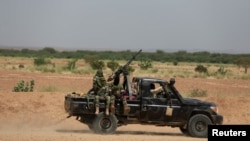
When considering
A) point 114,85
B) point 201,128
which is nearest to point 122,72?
point 114,85

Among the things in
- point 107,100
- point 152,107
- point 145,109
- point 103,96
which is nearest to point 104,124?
point 107,100

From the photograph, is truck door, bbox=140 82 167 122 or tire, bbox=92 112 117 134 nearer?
tire, bbox=92 112 117 134

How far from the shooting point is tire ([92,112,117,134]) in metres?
16.6

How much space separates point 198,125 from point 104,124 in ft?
9.85

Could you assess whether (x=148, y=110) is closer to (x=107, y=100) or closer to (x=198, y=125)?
(x=107, y=100)

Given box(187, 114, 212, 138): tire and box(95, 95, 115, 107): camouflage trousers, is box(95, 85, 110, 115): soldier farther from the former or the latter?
box(187, 114, 212, 138): tire

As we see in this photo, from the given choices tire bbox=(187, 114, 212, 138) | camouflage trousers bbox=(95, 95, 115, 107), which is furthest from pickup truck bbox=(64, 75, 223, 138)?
camouflage trousers bbox=(95, 95, 115, 107)

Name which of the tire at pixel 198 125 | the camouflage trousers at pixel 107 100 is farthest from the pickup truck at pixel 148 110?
the camouflage trousers at pixel 107 100

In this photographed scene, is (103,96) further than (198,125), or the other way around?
(198,125)

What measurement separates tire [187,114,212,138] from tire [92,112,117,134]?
2444mm

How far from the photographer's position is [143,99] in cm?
1684

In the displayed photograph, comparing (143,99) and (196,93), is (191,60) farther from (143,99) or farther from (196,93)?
(143,99)

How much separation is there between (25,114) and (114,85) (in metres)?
6.32

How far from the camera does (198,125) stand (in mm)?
17141
